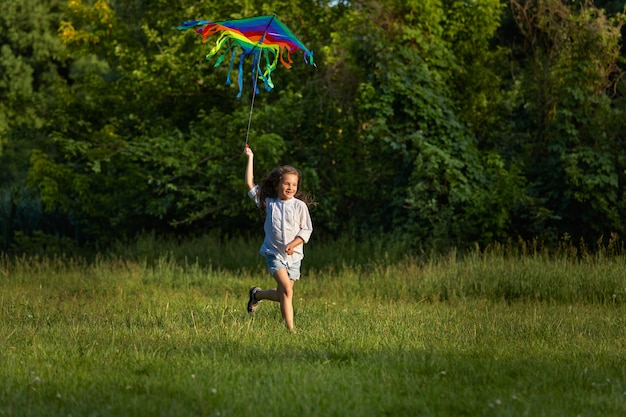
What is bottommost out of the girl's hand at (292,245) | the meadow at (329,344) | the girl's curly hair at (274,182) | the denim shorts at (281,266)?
the meadow at (329,344)

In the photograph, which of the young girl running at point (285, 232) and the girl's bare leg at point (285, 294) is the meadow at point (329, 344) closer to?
the girl's bare leg at point (285, 294)

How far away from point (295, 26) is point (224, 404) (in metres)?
17.3

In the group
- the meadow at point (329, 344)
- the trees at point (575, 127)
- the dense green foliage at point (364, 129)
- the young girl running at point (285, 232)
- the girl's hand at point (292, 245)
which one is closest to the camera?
the meadow at point (329, 344)

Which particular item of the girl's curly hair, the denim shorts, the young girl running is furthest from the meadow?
the girl's curly hair

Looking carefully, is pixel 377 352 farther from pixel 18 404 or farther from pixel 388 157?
pixel 388 157

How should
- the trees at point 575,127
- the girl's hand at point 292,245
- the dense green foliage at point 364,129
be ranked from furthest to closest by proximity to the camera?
the dense green foliage at point 364,129 → the trees at point 575,127 → the girl's hand at point 292,245

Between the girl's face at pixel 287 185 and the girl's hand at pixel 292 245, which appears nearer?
the girl's hand at pixel 292 245

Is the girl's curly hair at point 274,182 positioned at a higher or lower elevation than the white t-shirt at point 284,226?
higher

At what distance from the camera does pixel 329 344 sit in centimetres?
873

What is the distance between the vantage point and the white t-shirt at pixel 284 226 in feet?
32.1

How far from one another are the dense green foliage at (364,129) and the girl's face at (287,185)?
8.65 meters

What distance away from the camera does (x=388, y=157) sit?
1953 centimetres

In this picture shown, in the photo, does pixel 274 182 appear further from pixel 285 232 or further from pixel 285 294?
pixel 285 294

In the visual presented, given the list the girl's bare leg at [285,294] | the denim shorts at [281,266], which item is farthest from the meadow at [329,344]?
the denim shorts at [281,266]
